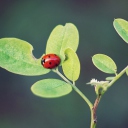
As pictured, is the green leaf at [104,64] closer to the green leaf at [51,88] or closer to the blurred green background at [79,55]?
the green leaf at [51,88]

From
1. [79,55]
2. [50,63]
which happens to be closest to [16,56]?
[50,63]

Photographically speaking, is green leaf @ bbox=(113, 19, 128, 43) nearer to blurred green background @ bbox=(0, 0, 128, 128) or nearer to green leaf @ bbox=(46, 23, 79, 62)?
green leaf @ bbox=(46, 23, 79, 62)

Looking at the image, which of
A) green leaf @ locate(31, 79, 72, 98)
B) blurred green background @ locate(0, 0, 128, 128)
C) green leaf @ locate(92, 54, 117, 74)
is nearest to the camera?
green leaf @ locate(31, 79, 72, 98)

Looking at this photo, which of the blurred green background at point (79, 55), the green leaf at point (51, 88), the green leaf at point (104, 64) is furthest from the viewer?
the blurred green background at point (79, 55)

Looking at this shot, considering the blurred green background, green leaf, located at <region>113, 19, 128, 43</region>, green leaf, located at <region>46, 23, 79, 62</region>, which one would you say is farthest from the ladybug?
the blurred green background

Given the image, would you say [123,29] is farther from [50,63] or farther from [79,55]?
[79,55]

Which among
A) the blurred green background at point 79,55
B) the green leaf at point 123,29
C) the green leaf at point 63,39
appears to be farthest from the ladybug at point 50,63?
the blurred green background at point 79,55
